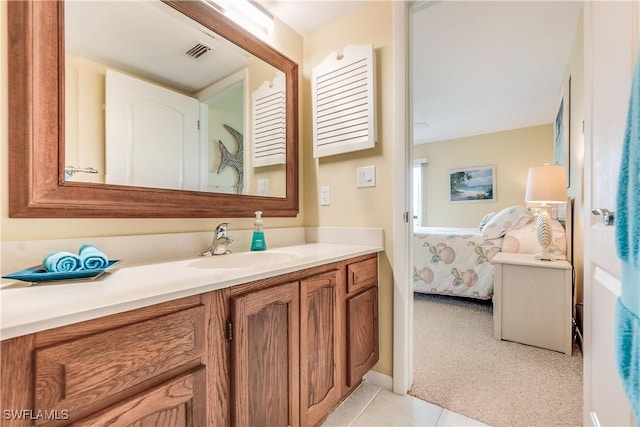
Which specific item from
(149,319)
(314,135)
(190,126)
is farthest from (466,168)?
(149,319)

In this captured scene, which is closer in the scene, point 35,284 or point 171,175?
point 35,284

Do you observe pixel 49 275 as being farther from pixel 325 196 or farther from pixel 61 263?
pixel 325 196

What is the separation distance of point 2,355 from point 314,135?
1.58 metres

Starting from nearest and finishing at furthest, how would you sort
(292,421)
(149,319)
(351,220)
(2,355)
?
(2,355) → (149,319) → (292,421) → (351,220)

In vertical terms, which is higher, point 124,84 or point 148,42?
point 148,42

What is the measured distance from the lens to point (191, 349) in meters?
0.72

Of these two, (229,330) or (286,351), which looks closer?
(229,330)

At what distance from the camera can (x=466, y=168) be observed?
209 inches

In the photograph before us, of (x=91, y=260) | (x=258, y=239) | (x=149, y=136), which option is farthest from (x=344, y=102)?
(x=91, y=260)

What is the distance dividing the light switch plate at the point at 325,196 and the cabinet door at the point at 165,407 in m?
1.20

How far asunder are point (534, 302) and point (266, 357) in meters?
2.03

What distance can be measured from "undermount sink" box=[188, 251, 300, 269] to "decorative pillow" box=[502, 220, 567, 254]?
7.61ft

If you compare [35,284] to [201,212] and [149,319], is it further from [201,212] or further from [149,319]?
[201,212]

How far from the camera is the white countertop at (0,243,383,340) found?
0.51m
